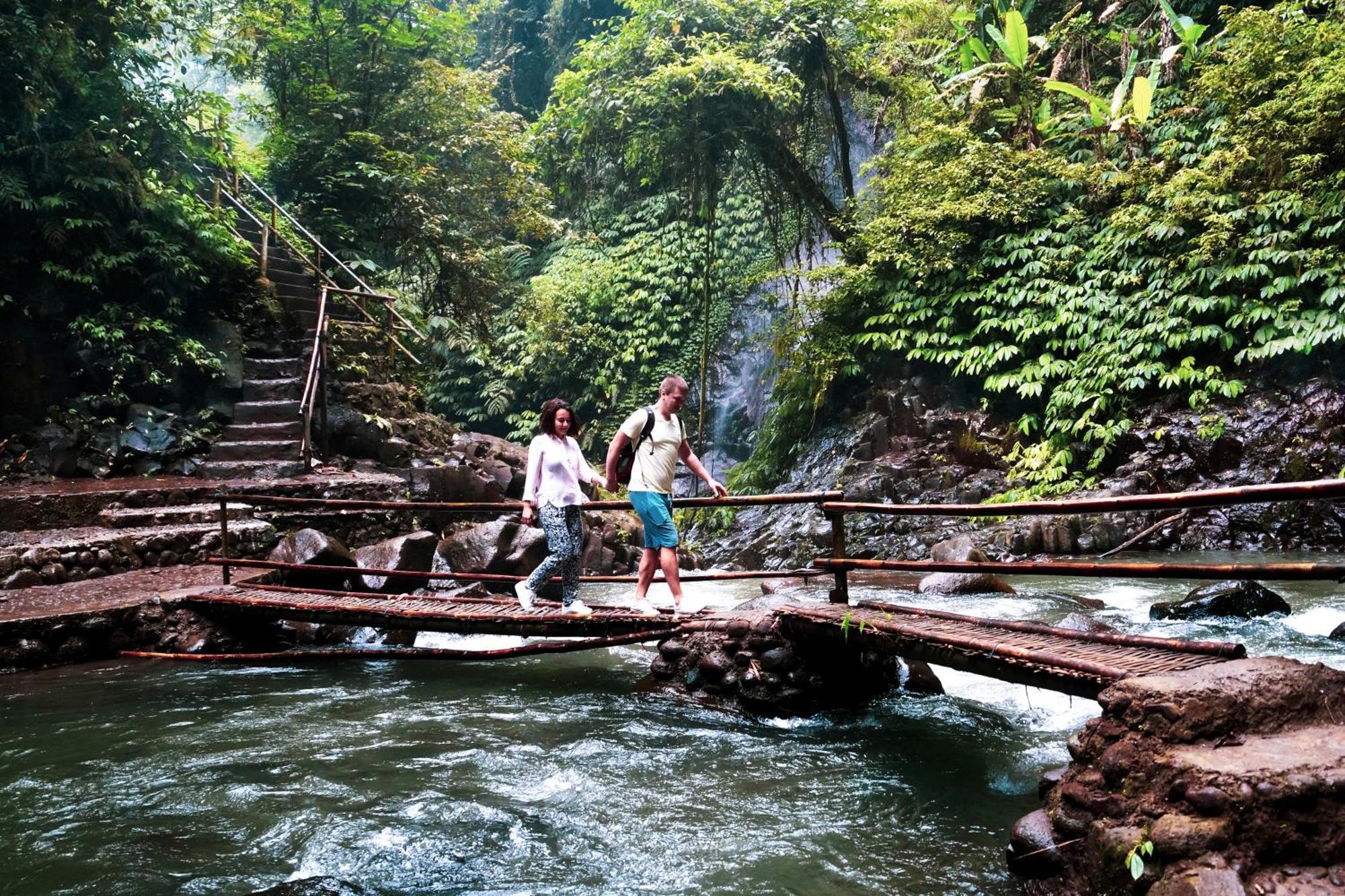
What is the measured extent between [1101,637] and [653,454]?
268 centimetres

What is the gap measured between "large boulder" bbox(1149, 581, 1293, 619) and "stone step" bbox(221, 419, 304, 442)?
10.2 m

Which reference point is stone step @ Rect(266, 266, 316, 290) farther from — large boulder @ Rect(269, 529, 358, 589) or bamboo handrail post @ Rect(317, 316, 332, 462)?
large boulder @ Rect(269, 529, 358, 589)

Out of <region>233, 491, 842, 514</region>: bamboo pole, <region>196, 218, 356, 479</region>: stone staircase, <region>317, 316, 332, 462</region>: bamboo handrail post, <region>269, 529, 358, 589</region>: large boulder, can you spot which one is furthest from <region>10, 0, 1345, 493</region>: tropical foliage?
<region>233, 491, 842, 514</region>: bamboo pole

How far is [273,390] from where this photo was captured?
12.2 m

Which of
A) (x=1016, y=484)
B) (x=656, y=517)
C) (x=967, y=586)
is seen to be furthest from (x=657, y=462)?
(x=1016, y=484)

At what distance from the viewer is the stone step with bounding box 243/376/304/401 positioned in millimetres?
12172

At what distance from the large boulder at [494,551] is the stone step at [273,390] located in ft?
12.9

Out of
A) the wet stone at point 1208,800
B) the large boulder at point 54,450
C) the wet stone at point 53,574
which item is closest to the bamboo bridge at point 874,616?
the wet stone at point 1208,800

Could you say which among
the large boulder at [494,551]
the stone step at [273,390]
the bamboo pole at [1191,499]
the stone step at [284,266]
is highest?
the stone step at [284,266]

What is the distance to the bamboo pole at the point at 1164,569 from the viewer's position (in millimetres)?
2990

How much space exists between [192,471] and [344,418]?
6.83ft

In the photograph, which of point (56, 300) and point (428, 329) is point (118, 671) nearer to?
point (56, 300)

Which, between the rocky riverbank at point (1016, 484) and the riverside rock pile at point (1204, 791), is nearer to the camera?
the riverside rock pile at point (1204, 791)

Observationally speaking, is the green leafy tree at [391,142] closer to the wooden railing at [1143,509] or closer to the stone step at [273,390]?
the stone step at [273,390]
